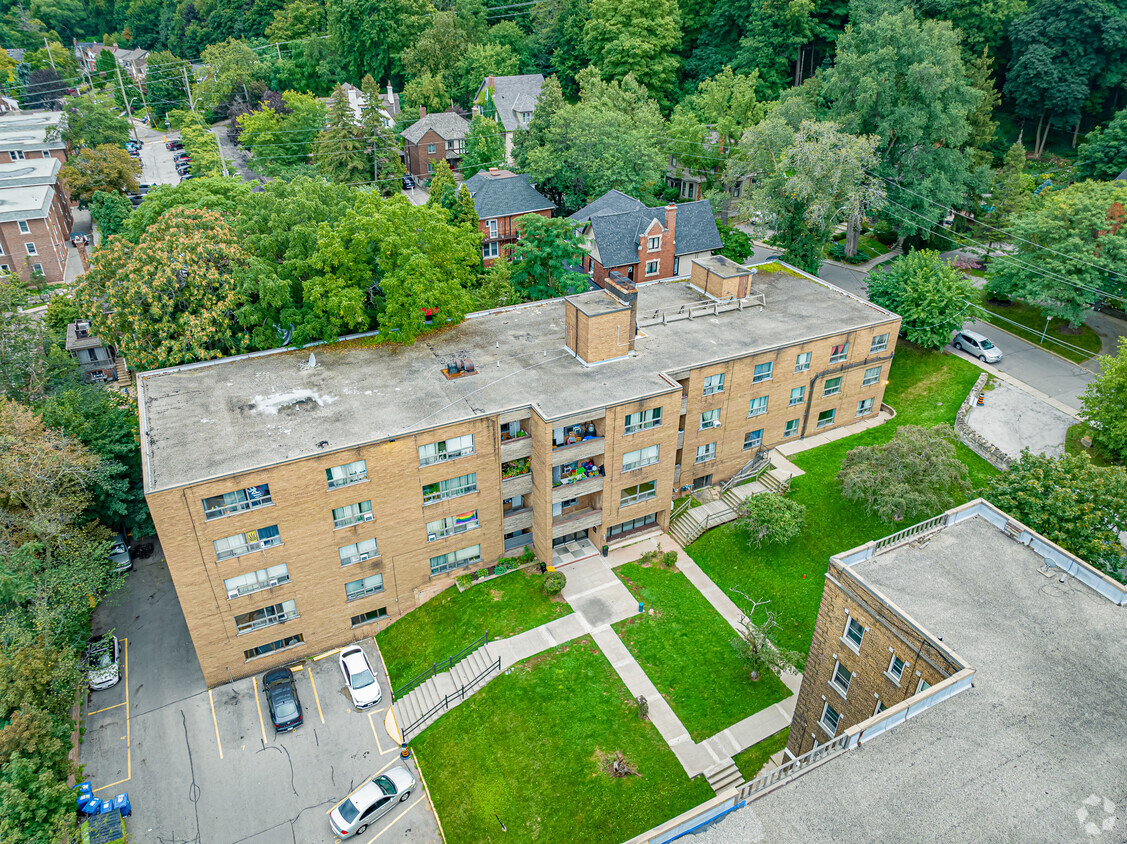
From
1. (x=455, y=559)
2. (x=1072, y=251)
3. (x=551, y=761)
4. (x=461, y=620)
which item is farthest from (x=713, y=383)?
(x=1072, y=251)

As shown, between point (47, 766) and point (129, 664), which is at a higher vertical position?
point (47, 766)

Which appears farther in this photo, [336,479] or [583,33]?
[583,33]

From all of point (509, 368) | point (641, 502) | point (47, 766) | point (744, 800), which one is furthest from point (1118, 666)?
point (47, 766)

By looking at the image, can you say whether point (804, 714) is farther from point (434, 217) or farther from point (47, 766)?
point (434, 217)

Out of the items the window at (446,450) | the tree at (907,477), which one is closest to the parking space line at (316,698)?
the window at (446,450)

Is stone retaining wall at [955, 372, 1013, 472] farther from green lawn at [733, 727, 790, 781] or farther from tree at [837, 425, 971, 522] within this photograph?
green lawn at [733, 727, 790, 781]

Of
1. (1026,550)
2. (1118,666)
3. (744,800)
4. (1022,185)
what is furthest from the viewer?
(1022,185)

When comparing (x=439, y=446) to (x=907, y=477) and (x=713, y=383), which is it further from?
(x=907, y=477)

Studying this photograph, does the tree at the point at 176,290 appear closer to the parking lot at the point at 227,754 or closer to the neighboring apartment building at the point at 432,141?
the parking lot at the point at 227,754
